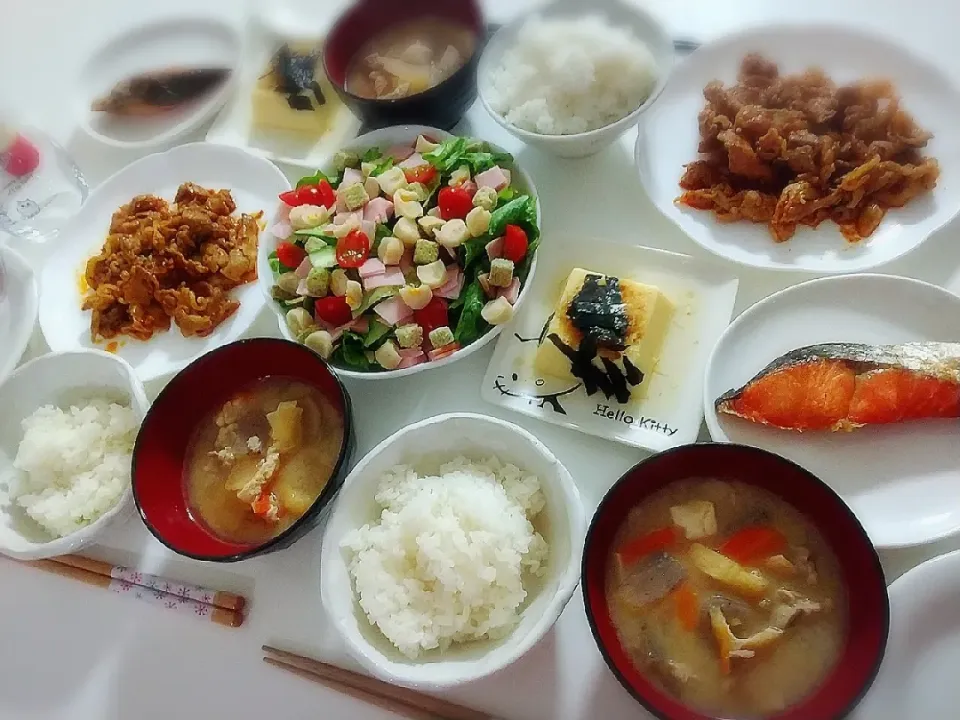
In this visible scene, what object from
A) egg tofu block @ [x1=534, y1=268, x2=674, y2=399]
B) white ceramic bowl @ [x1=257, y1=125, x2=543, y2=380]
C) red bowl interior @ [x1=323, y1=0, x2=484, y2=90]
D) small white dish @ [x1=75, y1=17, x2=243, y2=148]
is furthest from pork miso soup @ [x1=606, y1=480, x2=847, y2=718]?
small white dish @ [x1=75, y1=17, x2=243, y2=148]

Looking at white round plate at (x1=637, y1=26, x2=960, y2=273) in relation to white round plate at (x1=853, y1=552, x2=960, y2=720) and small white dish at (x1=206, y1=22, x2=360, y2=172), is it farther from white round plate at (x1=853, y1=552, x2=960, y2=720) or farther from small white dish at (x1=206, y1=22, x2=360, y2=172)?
small white dish at (x1=206, y1=22, x2=360, y2=172)

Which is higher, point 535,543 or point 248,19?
point 248,19

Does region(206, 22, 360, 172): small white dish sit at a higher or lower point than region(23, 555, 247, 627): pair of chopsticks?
higher

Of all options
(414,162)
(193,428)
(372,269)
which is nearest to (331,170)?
(414,162)

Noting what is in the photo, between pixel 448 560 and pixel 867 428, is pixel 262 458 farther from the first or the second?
pixel 867 428

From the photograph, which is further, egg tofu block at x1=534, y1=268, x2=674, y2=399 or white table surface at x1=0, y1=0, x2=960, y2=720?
egg tofu block at x1=534, y1=268, x2=674, y2=399

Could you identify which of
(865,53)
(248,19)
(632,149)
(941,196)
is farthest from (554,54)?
(248,19)

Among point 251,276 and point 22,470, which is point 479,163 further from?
point 22,470
